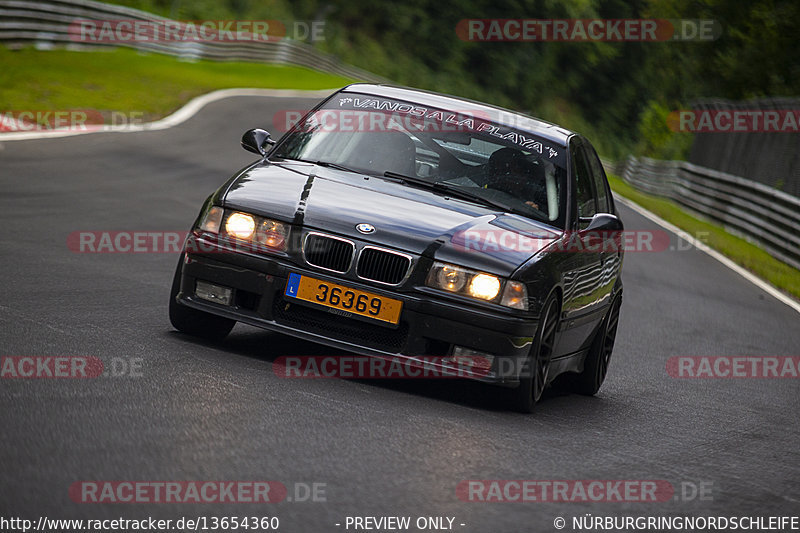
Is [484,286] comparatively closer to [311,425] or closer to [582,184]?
[311,425]

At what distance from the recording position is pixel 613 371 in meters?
9.54

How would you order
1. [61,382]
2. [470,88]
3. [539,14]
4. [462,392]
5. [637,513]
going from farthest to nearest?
[539,14] → [470,88] → [462,392] → [61,382] → [637,513]

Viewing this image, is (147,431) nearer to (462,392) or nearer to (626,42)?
(462,392)

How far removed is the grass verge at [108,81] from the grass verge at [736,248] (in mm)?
10518

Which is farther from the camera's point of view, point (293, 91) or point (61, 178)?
point (293, 91)

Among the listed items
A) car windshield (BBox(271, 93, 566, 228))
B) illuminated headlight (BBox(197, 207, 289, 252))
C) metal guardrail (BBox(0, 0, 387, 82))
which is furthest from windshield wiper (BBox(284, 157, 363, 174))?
metal guardrail (BBox(0, 0, 387, 82))

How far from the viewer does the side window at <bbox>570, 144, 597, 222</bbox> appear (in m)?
8.16

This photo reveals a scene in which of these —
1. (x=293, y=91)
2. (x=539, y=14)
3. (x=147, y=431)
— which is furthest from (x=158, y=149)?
(x=539, y=14)

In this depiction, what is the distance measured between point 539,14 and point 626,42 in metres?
8.14

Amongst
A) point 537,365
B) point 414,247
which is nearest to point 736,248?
point 537,365

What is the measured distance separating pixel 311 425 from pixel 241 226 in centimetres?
160

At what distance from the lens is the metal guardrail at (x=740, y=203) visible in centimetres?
2166

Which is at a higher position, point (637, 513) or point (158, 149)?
point (637, 513)

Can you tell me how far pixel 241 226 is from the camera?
Answer: 22.9 feet
